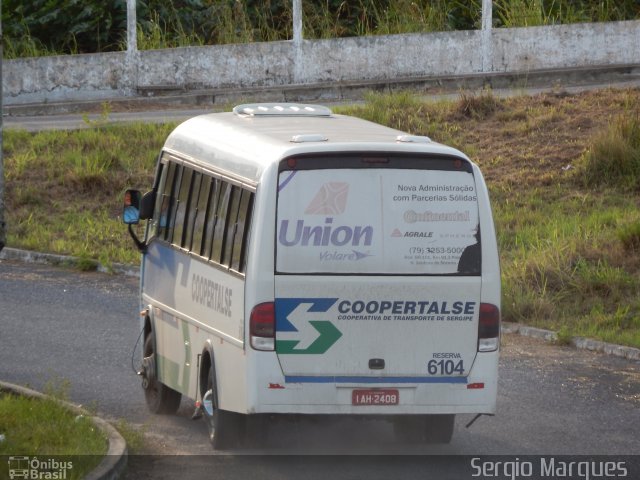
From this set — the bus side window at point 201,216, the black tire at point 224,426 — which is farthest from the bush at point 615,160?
the black tire at point 224,426

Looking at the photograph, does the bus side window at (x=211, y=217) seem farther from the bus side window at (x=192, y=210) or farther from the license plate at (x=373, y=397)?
the license plate at (x=373, y=397)

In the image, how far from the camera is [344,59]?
3047cm

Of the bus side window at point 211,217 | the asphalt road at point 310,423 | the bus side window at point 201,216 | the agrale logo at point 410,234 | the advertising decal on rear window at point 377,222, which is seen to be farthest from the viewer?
the bus side window at point 201,216

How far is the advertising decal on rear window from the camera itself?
384 inches

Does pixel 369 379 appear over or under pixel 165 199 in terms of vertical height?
under

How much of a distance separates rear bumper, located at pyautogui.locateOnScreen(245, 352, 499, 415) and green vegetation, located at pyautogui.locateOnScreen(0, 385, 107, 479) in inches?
45.2

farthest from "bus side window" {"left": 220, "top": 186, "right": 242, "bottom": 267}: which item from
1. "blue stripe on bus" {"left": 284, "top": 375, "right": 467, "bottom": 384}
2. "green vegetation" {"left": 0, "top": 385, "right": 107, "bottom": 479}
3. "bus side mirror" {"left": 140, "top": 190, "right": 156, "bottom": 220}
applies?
"bus side mirror" {"left": 140, "top": 190, "right": 156, "bottom": 220}

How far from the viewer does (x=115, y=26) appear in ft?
108

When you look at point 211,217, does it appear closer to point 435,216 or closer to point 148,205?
point 148,205

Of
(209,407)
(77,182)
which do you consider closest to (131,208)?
(209,407)

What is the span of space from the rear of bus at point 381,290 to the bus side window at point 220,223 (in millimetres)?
846

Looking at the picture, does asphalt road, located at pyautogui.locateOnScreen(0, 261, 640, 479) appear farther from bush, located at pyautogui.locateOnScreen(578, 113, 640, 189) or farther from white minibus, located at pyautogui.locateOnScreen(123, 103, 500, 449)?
bush, located at pyautogui.locateOnScreen(578, 113, 640, 189)

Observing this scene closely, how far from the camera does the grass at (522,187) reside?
16.7 m

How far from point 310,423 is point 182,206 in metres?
2.01
